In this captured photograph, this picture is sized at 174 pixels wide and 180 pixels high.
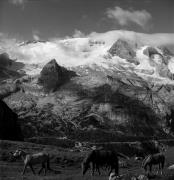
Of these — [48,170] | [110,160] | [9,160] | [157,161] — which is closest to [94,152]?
[110,160]

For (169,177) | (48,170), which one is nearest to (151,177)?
(169,177)

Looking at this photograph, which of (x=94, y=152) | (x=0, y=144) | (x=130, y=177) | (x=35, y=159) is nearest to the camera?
(x=130, y=177)

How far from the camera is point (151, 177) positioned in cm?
4459

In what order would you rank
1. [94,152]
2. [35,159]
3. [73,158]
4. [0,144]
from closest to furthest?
[94,152], [35,159], [73,158], [0,144]

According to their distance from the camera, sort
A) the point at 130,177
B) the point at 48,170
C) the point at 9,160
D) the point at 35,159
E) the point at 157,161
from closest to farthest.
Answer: the point at 130,177
the point at 157,161
the point at 35,159
the point at 48,170
the point at 9,160

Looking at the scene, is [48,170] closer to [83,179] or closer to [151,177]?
[83,179]

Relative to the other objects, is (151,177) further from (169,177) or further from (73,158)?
(73,158)

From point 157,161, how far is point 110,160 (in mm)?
8283

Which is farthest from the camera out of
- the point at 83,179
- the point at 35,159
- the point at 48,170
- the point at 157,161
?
the point at 48,170

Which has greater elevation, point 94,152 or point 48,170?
point 94,152

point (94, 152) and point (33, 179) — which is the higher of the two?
point (94, 152)

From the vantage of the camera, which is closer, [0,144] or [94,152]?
[94,152]

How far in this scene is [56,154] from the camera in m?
98.1

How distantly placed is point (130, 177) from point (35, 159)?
20.7 meters
